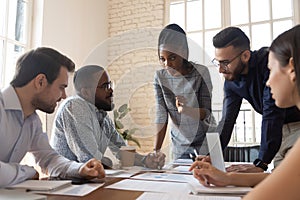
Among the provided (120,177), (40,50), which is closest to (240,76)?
(120,177)

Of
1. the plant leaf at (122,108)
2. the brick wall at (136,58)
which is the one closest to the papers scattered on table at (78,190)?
the brick wall at (136,58)

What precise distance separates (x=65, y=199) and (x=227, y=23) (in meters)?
3.17

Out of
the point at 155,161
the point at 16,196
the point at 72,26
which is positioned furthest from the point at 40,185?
the point at 72,26

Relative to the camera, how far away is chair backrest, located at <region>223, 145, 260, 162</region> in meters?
2.00

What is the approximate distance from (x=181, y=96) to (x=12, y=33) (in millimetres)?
2020

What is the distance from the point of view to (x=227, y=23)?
11.4ft

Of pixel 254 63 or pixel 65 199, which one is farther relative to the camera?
pixel 254 63

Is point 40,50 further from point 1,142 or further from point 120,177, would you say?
point 120,177

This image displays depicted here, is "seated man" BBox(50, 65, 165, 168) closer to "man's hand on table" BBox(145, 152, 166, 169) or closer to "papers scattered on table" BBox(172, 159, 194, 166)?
"man's hand on table" BBox(145, 152, 166, 169)

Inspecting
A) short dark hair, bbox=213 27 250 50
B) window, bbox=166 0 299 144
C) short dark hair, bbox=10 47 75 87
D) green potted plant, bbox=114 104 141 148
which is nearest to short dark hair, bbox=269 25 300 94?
short dark hair, bbox=213 27 250 50

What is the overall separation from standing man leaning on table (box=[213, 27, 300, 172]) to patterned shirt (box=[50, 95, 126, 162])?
66cm

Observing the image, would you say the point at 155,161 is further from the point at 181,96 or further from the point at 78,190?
the point at 78,190

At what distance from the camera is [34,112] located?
1.19 metres

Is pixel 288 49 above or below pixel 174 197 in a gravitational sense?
above
